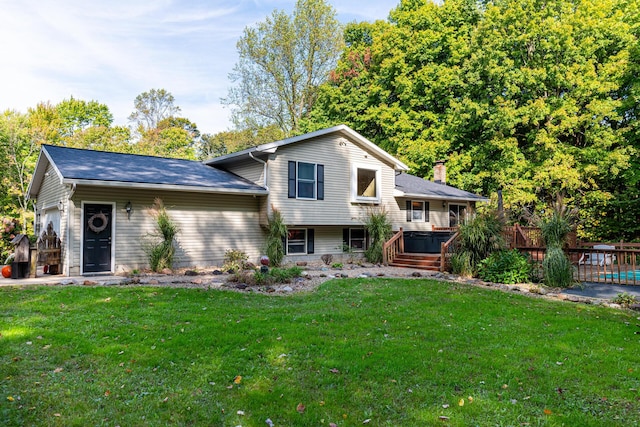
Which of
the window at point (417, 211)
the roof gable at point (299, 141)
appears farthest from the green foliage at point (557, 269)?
the window at point (417, 211)

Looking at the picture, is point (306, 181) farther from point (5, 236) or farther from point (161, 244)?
point (5, 236)

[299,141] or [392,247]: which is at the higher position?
[299,141]

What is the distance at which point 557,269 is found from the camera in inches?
376

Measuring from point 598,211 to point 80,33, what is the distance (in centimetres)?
2623

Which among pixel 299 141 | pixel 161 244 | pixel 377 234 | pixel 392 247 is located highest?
pixel 299 141

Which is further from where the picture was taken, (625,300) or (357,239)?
(357,239)

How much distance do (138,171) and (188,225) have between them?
228cm

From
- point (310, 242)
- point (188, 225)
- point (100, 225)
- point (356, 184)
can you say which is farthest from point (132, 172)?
point (356, 184)

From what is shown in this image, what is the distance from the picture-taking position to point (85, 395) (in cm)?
341

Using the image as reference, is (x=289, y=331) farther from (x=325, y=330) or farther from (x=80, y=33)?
(x=80, y=33)

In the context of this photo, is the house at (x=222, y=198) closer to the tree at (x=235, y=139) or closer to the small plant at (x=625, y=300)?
the small plant at (x=625, y=300)

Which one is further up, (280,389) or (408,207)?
(408,207)

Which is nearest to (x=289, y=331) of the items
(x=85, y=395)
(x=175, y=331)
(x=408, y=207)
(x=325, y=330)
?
(x=325, y=330)

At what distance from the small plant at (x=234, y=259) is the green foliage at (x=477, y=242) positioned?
678cm
